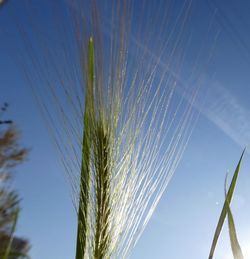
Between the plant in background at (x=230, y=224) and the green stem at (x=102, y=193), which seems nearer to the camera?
the plant in background at (x=230, y=224)

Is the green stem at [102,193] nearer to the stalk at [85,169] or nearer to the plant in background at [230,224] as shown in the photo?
the stalk at [85,169]

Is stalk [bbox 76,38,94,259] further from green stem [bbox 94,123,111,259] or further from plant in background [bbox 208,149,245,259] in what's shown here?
plant in background [bbox 208,149,245,259]

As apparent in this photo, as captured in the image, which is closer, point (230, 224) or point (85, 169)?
point (230, 224)

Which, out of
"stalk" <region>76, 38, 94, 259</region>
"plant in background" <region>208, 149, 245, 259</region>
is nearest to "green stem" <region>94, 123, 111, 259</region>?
"stalk" <region>76, 38, 94, 259</region>

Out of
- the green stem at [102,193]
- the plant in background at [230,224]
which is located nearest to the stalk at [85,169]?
the green stem at [102,193]

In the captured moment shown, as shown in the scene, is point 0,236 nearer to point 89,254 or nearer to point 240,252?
point 89,254

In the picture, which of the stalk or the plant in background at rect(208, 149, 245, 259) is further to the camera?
the stalk

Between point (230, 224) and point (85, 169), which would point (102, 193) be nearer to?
point (85, 169)

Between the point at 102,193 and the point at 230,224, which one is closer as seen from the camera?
the point at 230,224

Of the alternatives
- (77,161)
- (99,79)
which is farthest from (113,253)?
(99,79)

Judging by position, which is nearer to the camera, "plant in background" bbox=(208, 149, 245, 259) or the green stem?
"plant in background" bbox=(208, 149, 245, 259)

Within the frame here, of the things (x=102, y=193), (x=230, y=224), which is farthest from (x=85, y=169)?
(x=230, y=224)
